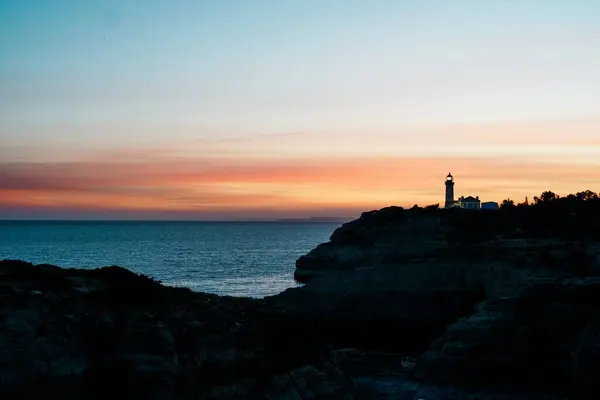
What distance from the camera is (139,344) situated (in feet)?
58.0

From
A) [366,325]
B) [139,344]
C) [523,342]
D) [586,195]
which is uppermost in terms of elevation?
[586,195]

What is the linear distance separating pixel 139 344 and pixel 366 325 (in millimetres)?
32494

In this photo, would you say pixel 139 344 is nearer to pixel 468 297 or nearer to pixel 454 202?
pixel 468 297

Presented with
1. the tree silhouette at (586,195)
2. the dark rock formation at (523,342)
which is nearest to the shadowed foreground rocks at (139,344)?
the dark rock formation at (523,342)

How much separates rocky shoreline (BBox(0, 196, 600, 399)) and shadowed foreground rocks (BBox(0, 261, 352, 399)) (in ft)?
0.11

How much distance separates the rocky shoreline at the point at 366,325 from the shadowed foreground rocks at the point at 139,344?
34mm

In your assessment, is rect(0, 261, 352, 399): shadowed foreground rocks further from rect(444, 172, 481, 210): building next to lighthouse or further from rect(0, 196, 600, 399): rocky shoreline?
rect(444, 172, 481, 210): building next to lighthouse

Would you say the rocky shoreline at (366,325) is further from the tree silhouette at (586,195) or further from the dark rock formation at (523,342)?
the tree silhouette at (586,195)

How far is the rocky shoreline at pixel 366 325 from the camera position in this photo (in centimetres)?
1712

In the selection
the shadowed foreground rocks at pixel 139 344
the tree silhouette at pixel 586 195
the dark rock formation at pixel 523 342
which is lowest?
the dark rock formation at pixel 523 342

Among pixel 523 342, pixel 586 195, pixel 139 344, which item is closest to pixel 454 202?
pixel 586 195

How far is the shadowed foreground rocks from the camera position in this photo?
53.2 ft

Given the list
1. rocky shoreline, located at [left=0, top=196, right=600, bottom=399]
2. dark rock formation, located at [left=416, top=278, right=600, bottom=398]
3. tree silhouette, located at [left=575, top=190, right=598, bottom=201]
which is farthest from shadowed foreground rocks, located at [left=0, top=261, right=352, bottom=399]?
tree silhouette, located at [left=575, top=190, right=598, bottom=201]

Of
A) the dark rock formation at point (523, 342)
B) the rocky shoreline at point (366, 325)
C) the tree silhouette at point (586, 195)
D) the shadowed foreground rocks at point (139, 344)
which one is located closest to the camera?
the shadowed foreground rocks at point (139, 344)
